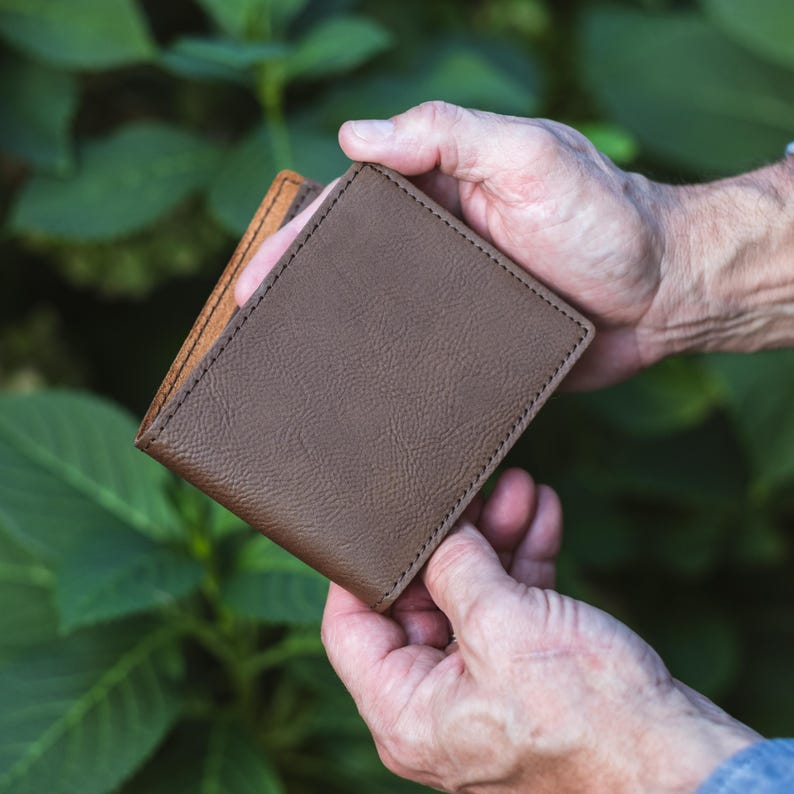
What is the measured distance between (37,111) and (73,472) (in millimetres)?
732

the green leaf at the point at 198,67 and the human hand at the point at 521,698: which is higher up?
the green leaf at the point at 198,67

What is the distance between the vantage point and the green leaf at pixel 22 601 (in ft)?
4.98

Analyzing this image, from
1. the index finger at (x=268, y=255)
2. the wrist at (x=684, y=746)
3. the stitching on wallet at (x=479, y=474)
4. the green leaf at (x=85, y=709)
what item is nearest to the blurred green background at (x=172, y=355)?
the green leaf at (x=85, y=709)

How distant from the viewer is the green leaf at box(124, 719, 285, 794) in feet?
4.85

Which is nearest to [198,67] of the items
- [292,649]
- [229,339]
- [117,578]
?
[229,339]

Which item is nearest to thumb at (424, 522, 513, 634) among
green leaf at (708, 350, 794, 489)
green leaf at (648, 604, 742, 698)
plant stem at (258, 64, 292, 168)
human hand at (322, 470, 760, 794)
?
human hand at (322, 470, 760, 794)

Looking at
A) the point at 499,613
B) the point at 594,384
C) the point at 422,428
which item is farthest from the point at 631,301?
the point at 499,613

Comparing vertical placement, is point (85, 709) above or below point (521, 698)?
below

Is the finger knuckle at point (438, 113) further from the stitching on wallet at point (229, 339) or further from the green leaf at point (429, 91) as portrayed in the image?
the green leaf at point (429, 91)

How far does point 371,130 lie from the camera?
1.18 meters

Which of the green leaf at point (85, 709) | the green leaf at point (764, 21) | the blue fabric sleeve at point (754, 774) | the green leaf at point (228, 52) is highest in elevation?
the green leaf at point (764, 21)

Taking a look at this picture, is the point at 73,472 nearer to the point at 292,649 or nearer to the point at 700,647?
the point at 292,649

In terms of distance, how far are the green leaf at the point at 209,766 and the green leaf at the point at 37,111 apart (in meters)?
1.05

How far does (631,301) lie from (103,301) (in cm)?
149
